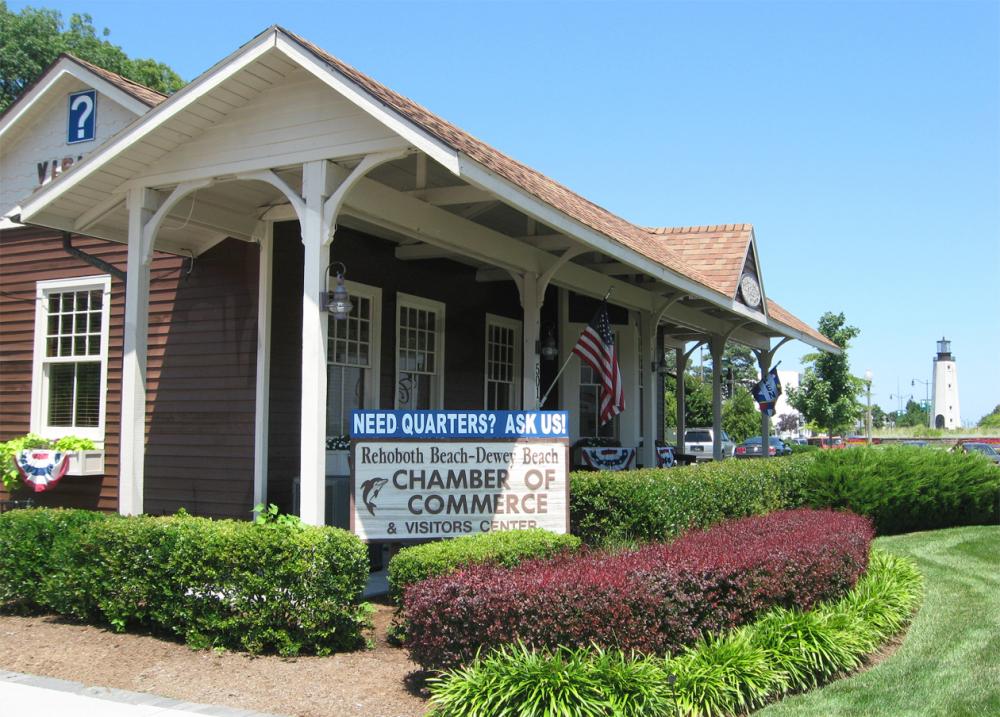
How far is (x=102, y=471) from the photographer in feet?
38.0

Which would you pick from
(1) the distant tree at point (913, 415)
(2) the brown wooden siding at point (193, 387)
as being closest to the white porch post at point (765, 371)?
(2) the brown wooden siding at point (193, 387)

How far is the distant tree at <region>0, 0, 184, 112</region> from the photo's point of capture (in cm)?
3378

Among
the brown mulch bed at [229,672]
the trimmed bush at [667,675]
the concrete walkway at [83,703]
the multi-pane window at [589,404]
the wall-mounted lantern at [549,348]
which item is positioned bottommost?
the concrete walkway at [83,703]

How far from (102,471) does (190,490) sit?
5.88ft

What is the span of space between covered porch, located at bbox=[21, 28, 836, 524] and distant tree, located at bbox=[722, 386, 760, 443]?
145 feet

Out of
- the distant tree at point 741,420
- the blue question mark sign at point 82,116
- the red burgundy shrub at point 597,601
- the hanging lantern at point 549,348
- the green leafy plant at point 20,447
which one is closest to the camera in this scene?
the red burgundy shrub at point 597,601

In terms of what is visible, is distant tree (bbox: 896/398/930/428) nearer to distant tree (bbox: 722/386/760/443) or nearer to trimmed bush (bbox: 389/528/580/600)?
distant tree (bbox: 722/386/760/443)

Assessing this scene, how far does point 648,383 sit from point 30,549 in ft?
34.4

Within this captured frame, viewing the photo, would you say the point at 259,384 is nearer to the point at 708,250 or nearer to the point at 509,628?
the point at 509,628

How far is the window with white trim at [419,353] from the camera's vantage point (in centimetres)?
1184

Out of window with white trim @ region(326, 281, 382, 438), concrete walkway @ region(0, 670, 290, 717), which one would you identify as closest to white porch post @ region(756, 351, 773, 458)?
window with white trim @ region(326, 281, 382, 438)

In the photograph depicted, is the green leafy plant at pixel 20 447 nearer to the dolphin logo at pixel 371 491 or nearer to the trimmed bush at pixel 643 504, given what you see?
the dolphin logo at pixel 371 491

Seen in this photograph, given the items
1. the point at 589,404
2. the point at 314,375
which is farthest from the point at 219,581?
the point at 589,404

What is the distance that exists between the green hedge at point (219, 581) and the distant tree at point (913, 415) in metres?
144
